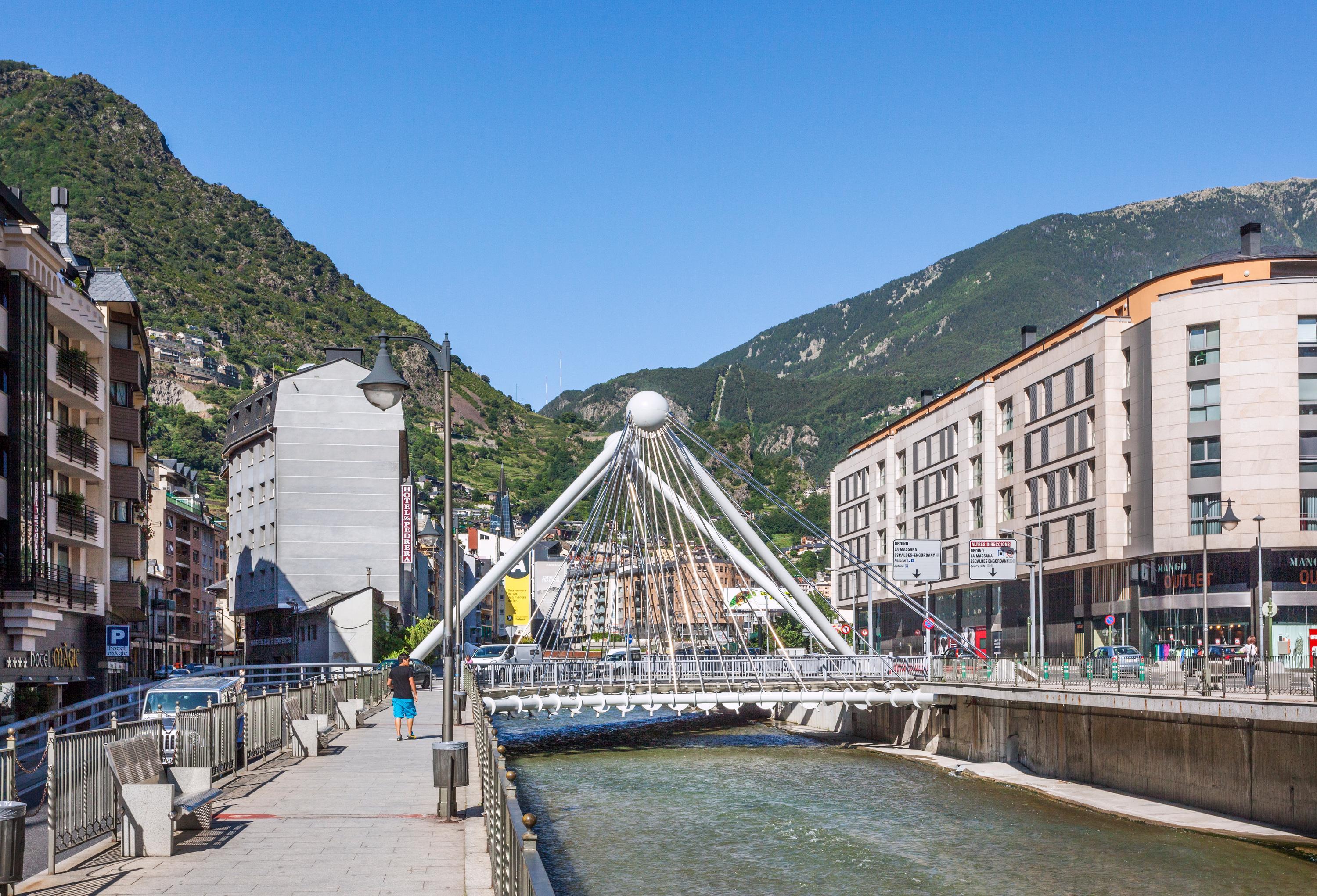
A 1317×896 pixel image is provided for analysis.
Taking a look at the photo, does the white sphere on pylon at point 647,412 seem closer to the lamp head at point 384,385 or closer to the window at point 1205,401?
the window at point 1205,401

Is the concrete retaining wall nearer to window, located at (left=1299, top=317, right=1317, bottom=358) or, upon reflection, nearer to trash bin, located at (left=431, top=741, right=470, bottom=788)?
trash bin, located at (left=431, top=741, right=470, bottom=788)

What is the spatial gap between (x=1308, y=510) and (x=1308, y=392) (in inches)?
209

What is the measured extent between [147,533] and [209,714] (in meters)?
39.0

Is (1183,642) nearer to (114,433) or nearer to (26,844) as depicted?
(114,433)

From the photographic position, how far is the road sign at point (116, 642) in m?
44.2

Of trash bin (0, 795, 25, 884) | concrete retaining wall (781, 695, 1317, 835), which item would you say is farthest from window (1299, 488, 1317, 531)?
trash bin (0, 795, 25, 884)

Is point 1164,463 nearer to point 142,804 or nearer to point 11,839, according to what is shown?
point 142,804

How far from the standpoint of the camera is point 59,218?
53.6 meters

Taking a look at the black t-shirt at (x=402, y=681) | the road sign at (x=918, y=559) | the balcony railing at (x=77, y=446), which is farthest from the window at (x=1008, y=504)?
the black t-shirt at (x=402, y=681)

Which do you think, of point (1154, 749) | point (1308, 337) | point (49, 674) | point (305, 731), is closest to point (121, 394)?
point (49, 674)

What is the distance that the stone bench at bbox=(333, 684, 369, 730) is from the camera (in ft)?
111

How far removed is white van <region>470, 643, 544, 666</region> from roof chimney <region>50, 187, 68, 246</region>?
74.6 ft

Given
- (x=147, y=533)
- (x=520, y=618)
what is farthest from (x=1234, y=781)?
(x=520, y=618)

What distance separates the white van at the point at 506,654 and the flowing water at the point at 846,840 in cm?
808
